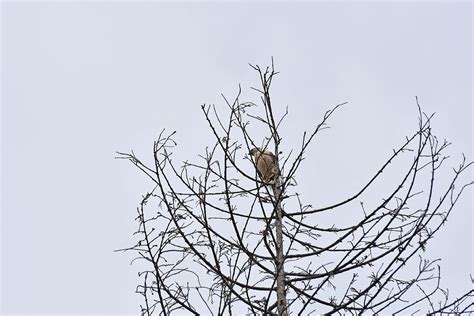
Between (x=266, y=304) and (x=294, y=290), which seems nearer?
(x=266, y=304)

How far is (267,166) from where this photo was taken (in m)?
4.67

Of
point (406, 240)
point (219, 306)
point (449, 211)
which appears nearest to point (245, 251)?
point (219, 306)

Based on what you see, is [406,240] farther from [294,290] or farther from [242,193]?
[242,193]

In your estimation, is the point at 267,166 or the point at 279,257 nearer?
the point at 279,257

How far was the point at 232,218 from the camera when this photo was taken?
4086mm

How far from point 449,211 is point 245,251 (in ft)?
3.82

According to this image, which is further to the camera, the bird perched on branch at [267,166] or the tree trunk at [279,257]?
the bird perched on branch at [267,166]

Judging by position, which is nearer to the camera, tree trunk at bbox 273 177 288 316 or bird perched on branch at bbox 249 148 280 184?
tree trunk at bbox 273 177 288 316

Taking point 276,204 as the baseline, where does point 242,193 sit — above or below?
above

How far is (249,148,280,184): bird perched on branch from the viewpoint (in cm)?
466

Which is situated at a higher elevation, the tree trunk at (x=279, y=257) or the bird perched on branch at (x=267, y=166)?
the bird perched on branch at (x=267, y=166)

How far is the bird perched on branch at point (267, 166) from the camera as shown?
4.66 meters

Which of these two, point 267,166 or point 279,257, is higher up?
point 267,166

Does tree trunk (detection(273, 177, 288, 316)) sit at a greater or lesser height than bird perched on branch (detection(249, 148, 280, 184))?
lesser
